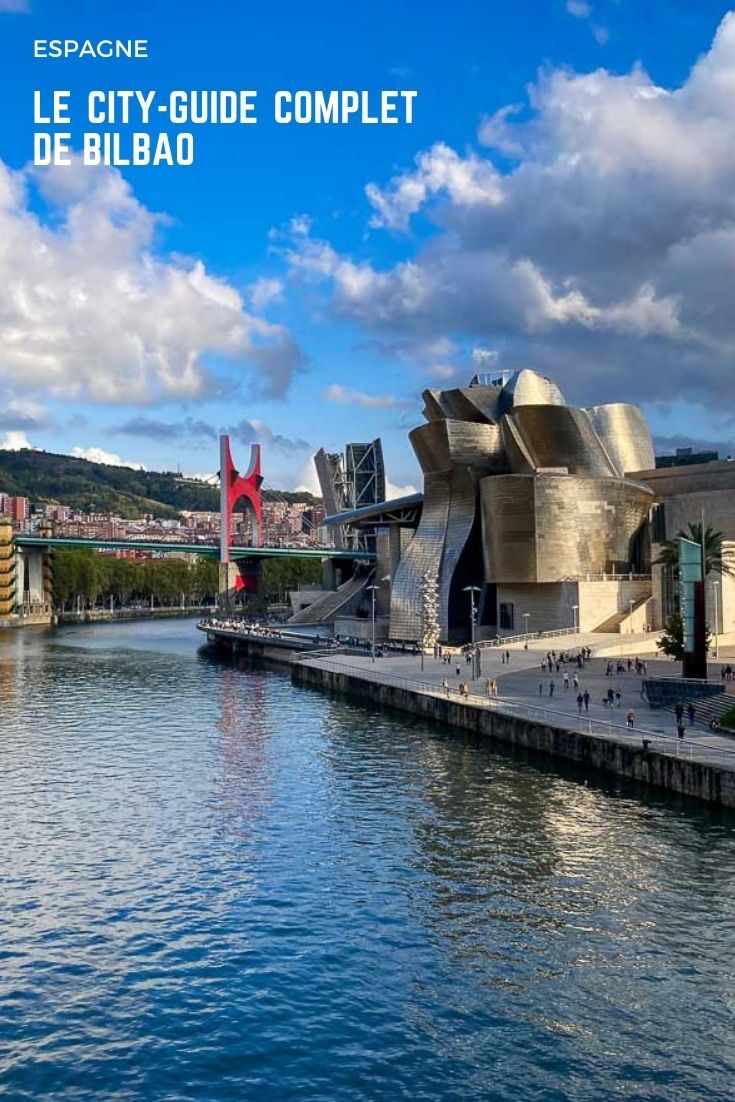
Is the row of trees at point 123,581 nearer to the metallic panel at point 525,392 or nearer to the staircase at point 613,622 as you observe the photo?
the metallic panel at point 525,392

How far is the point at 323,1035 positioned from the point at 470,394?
5607 cm

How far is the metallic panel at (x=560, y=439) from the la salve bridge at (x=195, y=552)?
123 feet

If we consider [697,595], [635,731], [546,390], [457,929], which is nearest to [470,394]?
[546,390]

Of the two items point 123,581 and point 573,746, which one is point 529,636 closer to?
point 573,746

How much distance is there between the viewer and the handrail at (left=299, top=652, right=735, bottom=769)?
27281 millimetres

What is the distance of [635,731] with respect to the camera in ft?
99.6

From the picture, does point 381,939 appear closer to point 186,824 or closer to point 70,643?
point 186,824

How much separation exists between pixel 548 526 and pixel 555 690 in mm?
20213

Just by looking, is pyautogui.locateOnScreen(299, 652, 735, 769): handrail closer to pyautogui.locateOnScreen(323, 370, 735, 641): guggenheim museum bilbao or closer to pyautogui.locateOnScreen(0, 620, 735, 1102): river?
pyautogui.locateOnScreen(0, 620, 735, 1102): river

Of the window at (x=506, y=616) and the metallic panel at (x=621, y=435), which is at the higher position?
the metallic panel at (x=621, y=435)

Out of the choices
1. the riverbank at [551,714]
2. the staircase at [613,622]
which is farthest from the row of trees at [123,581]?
the staircase at [613,622]

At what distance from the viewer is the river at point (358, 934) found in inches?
499

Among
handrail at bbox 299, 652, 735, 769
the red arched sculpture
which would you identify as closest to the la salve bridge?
the red arched sculpture

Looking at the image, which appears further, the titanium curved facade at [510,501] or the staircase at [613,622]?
the titanium curved facade at [510,501]
